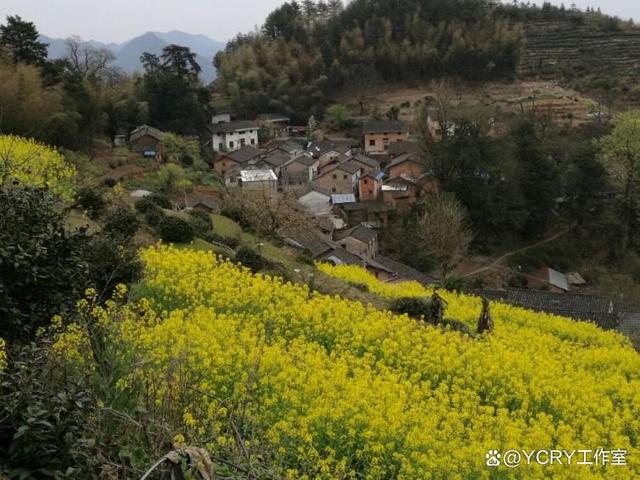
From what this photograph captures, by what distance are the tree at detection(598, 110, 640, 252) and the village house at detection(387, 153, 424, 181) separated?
12.4 meters

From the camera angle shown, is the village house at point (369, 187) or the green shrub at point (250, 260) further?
the village house at point (369, 187)

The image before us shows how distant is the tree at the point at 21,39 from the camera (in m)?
37.9

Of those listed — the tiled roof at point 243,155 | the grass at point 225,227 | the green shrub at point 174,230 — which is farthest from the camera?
the tiled roof at point 243,155

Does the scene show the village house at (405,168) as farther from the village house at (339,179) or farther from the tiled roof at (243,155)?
the tiled roof at (243,155)

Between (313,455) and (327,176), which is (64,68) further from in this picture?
(313,455)

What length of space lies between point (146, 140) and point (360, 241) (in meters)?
19.3

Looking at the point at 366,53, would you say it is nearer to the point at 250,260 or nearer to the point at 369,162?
the point at 369,162

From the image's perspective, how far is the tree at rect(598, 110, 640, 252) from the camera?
114 ft

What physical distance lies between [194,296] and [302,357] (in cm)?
319

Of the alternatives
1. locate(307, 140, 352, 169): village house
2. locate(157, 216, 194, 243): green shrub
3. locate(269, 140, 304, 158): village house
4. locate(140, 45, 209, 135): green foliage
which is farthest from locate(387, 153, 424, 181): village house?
locate(157, 216, 194, 243): green shrub

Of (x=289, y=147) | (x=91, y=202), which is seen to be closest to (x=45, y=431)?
(x=91, y=202)

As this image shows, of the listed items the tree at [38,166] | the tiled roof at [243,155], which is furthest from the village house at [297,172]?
the tree at [38,166]

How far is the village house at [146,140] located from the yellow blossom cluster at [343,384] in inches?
1258

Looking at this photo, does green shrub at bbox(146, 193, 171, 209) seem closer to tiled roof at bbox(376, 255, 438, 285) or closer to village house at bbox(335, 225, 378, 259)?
tiled roof at bbox(376, 255, 438, 285)
